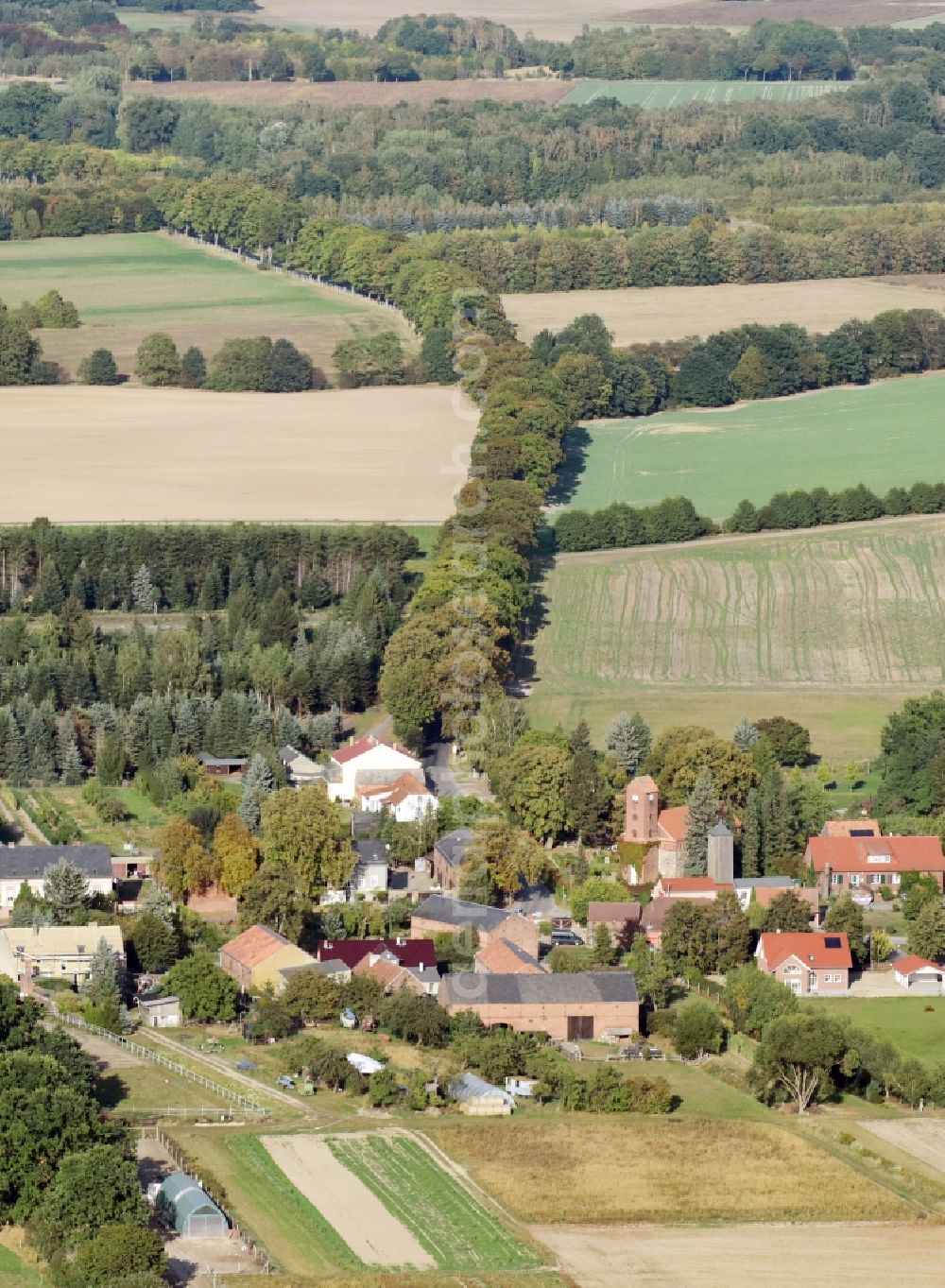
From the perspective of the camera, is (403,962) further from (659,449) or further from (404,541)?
(659,449)

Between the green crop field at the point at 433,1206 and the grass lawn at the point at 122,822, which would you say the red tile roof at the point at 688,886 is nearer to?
the grass lawn at the point at 122,822

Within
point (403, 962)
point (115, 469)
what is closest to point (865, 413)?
point (115, 469)

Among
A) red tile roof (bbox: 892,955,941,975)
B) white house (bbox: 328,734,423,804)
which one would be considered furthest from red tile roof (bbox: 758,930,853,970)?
white house (bbox: 328,734,423,804)

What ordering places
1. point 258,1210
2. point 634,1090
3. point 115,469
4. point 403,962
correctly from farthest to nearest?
point 115,469
point 403,962
point 634,1090
point 258,1210

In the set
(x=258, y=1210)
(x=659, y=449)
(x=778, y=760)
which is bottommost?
(x=258, y=1210)

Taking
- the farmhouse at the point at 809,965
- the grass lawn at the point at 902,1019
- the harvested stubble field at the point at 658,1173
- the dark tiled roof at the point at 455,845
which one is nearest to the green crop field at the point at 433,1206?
the harvested stubble field at the point at 658,1173

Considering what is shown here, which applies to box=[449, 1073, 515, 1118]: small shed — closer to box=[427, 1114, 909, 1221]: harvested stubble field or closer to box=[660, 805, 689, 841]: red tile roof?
box=[427, 1114, 909, 1221]: harvested stubble field
